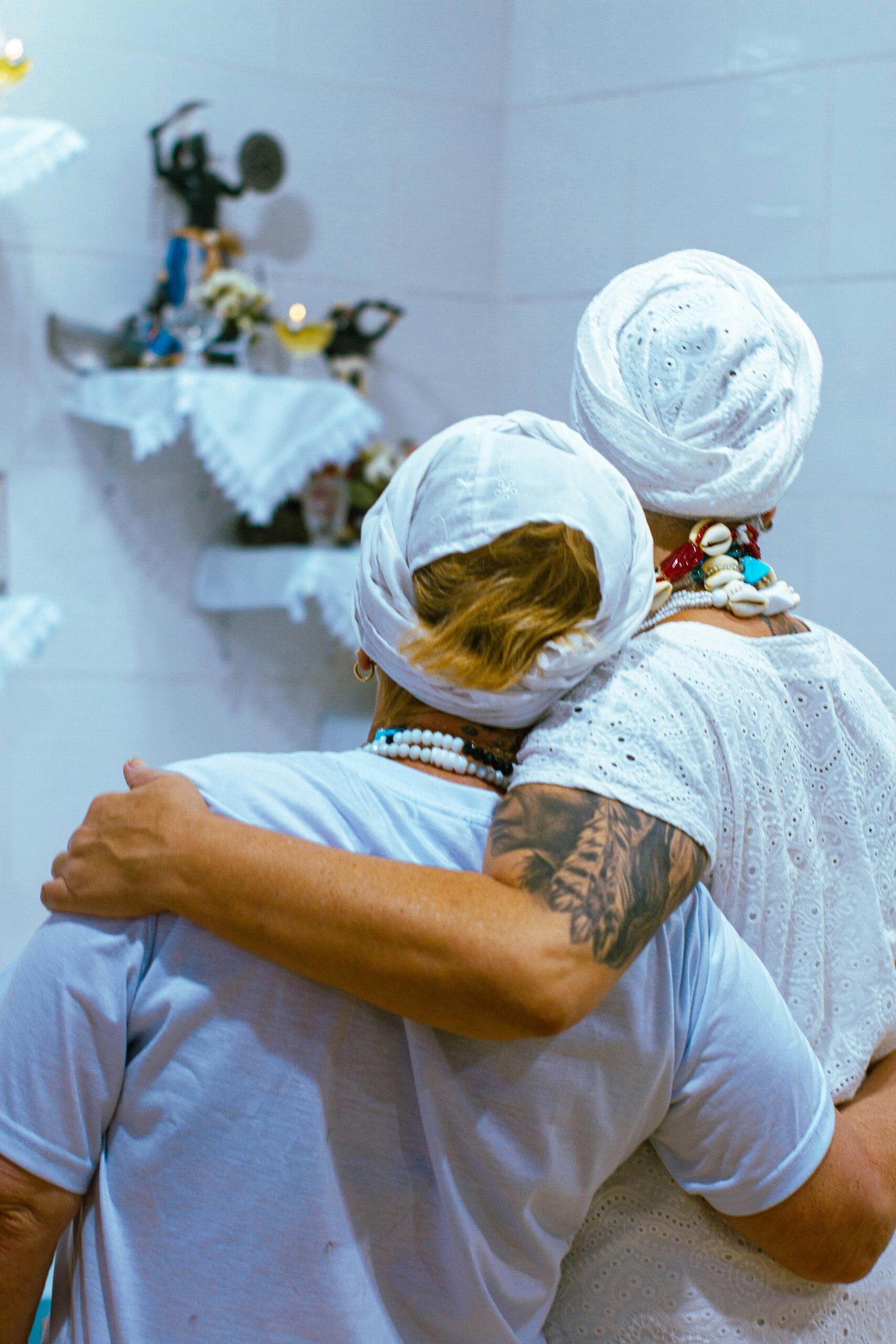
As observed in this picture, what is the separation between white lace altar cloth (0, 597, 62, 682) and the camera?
7.79 ft

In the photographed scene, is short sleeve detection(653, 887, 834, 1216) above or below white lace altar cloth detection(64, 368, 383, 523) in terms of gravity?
below

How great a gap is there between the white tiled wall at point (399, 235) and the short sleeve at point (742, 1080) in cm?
173

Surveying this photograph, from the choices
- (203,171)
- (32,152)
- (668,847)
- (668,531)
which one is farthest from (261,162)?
(668,847)

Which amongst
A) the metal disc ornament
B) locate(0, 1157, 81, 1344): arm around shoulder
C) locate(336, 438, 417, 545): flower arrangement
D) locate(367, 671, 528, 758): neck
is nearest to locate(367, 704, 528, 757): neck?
locate(367, 671, 528, 758): neck

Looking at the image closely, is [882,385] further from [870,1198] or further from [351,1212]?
[351,1212]

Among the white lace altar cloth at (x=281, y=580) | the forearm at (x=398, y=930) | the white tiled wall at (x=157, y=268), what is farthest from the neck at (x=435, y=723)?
the white tiled wall at (x=157, y=268)

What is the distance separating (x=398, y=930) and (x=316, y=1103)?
15 centimetres

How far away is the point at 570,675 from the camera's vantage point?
92cm

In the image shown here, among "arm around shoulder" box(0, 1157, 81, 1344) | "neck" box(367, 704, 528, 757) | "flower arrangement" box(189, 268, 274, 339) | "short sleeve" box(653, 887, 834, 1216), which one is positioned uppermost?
"flower arrangement" box(189, 268, 274, 339)

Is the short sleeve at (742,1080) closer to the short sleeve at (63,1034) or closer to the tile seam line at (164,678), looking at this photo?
the short sleeve at (63,1034)

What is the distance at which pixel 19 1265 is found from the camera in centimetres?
89

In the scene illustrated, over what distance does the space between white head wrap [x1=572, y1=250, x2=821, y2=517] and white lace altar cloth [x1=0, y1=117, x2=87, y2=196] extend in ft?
5.14

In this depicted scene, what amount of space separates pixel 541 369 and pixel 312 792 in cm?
231

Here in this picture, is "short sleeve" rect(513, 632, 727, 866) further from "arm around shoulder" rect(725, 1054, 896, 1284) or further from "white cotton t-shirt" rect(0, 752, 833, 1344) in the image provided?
"arm around shoulder" rect(725, 1054, 896, 1284)
